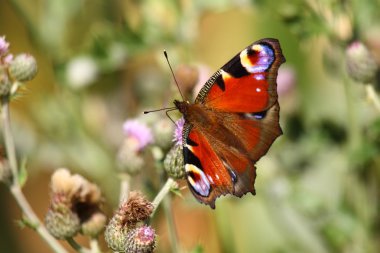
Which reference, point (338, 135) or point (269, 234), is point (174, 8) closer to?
point (338, 135)

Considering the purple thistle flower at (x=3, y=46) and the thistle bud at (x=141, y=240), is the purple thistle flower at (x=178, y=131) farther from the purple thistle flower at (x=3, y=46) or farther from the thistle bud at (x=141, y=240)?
the purple thistle flower at (x=3, y=46)

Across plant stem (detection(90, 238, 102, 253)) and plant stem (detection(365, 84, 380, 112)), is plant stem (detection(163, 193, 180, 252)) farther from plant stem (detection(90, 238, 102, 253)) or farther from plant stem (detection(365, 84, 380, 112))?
plant stem (detection(365, 84, 380, 112))

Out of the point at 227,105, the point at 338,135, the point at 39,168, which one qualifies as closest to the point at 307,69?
the point at 338,135

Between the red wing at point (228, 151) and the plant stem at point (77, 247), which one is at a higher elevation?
the red wing at point (228, 151)

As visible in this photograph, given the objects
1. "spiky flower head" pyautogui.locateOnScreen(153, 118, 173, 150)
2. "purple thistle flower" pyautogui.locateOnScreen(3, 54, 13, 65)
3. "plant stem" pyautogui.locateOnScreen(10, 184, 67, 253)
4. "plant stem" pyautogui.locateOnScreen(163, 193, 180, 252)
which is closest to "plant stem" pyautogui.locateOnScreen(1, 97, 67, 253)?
"plant stem" pyautogui.locateOnScreen(10, 184, 67, 253)

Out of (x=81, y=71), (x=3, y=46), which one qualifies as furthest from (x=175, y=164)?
(x=81, y=71)

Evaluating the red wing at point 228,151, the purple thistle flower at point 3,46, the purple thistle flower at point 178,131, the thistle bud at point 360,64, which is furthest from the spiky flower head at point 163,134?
the thistle bud at point 360,64
